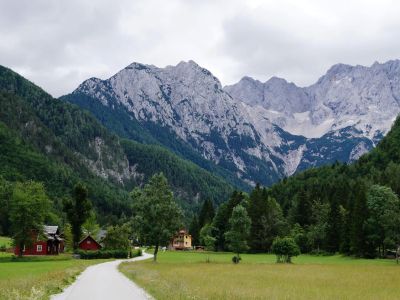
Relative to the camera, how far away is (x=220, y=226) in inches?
6132

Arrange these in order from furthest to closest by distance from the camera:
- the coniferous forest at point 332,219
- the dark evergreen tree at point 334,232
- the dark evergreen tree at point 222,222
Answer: the dark evergreen tree at point 222,222 → the dark evergreen tree at point 334,232 → the coniferous forest at point 332,219

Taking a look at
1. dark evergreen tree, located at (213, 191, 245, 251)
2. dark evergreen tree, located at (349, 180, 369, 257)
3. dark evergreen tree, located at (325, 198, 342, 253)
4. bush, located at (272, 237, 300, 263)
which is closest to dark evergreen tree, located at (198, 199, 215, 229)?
dark evergreen tree, located at (213, 191, 245, 251)

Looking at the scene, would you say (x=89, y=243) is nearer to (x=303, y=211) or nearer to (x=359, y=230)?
(x=303, y=211)

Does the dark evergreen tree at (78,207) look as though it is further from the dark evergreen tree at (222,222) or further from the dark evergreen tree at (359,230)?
the dark evergreen tree at (359,230)

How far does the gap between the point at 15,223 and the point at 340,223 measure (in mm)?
71668

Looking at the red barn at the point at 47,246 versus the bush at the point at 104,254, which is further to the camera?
the red barn at the point at 47,246

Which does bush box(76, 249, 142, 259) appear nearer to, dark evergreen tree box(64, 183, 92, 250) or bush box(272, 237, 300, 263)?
dark evergreen tree box(64, 183, 92, 250)

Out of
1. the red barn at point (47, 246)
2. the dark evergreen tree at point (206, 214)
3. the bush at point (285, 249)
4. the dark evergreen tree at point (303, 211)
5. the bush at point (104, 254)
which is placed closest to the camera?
the bush at point (285, 249)

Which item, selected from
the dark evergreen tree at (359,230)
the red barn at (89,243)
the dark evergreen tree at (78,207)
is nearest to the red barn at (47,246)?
the dark evergreen tree at (78,207)

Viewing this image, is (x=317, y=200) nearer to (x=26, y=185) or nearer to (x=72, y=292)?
(x=26, y=185)

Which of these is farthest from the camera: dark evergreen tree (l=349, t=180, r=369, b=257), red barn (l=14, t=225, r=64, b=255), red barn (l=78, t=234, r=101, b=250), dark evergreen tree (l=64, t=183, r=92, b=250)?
red barn (l=78, t=234, r=101, b=250)

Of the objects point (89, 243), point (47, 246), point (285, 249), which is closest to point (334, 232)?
point (285, 249)

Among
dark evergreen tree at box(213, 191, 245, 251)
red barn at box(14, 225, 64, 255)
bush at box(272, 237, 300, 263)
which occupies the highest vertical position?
dark evergreen tree at box(213, 191, 245, 251)

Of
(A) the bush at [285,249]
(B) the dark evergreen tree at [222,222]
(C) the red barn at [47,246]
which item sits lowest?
(A) the bush at [285,249]
